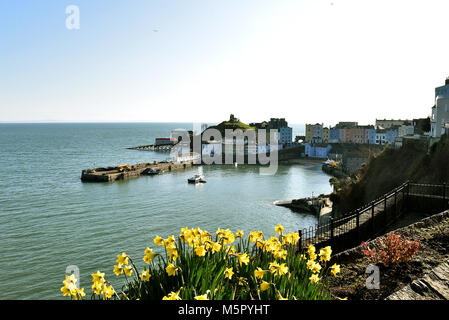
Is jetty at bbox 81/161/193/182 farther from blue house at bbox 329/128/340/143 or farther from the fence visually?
blue house at bbox 329/128/340/143

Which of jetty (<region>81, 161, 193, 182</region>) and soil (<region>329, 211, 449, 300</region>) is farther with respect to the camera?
jetty (<region>81, 161, 193, 182</region>)

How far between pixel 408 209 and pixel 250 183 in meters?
41.0

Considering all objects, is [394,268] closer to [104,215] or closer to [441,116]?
[441,116]

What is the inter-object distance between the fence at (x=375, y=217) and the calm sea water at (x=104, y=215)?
1161 centimetres

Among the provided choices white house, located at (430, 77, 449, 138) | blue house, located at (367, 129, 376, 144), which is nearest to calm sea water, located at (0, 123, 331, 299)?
white house, located at (430, 77, 449, 138)

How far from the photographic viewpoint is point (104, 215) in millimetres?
32219

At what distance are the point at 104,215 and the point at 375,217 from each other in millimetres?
26669

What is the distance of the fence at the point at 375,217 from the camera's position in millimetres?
9273

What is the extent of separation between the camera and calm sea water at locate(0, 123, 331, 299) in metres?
19.8

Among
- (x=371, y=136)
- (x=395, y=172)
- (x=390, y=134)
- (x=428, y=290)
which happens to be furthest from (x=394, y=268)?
(x=371, y=136)

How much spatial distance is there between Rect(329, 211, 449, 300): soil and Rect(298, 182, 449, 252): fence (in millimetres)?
1723

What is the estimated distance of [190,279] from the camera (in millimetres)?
3883

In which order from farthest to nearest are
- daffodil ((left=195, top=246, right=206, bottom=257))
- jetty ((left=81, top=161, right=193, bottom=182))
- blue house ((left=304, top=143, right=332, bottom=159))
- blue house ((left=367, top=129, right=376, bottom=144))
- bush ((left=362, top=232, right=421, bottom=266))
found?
blue house ((left=367, top=129, right=376, bottom=144)), blue house ((left=304, top=143, right=332, bottom=159)), jetty ((left=81, top=161, right=193, bottom=182)), bush ((left=362, top=232, right=421, bottom=266)), daffodil ((left=195, top=246, right=206, bottom=257))
